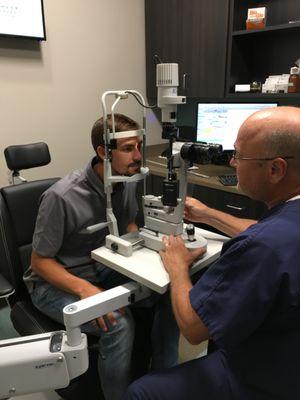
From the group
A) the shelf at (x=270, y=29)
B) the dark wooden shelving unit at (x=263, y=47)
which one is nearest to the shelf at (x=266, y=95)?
the dark wooden shelving unit at (x=263, y=47)

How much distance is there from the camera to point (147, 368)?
1427 millimetres

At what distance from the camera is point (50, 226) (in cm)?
132

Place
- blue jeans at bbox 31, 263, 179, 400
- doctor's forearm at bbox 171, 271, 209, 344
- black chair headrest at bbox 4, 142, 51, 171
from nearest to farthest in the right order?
doctor's forearm at bbox 171, 271, 209, 344
blue jeans at bbox 31, 263, 179, 400
black chair headrest at bbox 4, 142, 51, 171

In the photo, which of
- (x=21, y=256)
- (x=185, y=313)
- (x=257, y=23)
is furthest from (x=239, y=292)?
(x=257, y=23)

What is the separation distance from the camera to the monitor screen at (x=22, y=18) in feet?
6.79

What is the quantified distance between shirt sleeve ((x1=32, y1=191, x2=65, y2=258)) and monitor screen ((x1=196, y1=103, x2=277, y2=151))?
4.59ft

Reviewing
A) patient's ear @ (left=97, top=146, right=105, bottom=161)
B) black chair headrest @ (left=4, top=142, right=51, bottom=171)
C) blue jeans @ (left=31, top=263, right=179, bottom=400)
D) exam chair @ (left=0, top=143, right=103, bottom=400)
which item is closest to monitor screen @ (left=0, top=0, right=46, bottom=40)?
black chair headrest @ (left=4, top=142, right=51, bottom=171)

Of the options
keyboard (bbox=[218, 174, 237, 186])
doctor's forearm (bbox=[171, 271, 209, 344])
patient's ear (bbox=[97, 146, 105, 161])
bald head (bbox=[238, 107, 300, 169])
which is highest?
bald head (bbox=[238, 107, 300, 169])

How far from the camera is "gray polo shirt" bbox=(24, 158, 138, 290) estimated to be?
1.33m

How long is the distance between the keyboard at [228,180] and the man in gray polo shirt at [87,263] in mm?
820

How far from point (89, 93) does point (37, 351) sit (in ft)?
6.92

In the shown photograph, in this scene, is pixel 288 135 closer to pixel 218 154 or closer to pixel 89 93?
pixel 218 154

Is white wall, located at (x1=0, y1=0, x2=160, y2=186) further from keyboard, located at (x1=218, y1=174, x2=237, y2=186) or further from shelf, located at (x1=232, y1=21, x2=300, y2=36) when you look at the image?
keyboard, located at (x1=218, y1=174, x2=237, y2=186)

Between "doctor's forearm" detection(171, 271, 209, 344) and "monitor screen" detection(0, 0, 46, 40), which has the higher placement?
"monitor screen" detection(0, 0, 46, 40)
